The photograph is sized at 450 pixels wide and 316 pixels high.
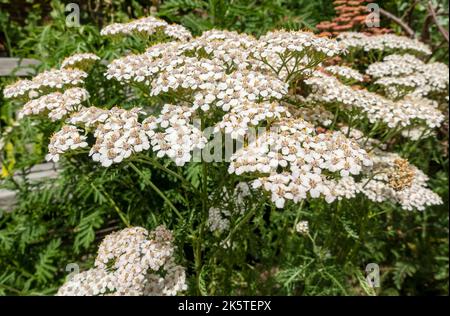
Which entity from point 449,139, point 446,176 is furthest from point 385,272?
point 449,139

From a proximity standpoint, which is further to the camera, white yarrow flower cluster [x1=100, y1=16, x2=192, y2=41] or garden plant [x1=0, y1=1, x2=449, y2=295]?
white yarrow flower cluster [x1=100, y1=16, x2=192, y2=41]

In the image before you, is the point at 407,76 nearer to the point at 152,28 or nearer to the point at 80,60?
the point at 152,28

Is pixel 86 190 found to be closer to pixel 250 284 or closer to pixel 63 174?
pixel 63 174

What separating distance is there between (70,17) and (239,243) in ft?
6.82

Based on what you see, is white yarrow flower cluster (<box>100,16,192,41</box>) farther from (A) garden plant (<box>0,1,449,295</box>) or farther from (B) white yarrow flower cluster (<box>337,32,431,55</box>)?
(B) white yarrow flower cluster (<box>337,32,431,55</box>)

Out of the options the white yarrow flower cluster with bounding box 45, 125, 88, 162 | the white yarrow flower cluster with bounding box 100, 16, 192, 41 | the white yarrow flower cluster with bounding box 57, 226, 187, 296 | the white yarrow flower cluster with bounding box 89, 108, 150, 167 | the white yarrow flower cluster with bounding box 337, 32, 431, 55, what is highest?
the white yarrow flower cluster with bounding box 100, 16, 192, 41

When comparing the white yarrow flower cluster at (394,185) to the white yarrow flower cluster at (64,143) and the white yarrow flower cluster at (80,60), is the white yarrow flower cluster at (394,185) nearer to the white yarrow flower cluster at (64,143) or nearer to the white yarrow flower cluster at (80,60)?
the white yarrow flower cluster at (64,143)

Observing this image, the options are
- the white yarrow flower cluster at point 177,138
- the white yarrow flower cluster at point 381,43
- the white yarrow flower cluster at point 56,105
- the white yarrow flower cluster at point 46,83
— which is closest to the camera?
the white yarrow flower cluster at point 177,138

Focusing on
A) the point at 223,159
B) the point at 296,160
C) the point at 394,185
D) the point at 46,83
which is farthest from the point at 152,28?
the point at 394,185

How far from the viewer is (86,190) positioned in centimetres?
280

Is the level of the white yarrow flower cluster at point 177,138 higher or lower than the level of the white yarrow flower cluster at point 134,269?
higher

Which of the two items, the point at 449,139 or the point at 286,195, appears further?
the point at 449,139

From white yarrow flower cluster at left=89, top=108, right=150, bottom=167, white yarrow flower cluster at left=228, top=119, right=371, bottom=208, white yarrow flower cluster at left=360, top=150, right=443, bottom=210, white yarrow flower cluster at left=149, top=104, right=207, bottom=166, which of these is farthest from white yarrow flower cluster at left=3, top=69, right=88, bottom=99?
white yarrow flower cluster at left=360, top=150, right=443, bottom=210

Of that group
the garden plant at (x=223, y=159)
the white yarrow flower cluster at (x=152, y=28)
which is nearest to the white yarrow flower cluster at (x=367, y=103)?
the garden plant at (x=223, y=159)
